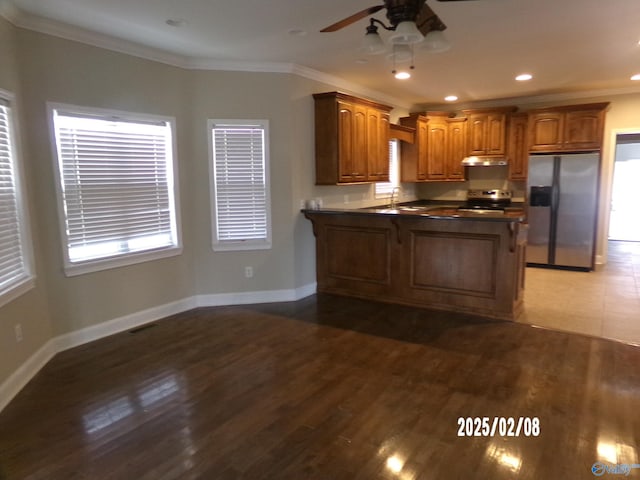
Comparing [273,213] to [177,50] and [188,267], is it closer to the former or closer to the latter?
[188,267]

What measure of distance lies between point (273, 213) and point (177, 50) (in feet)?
6.16

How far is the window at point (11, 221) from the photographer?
291cm

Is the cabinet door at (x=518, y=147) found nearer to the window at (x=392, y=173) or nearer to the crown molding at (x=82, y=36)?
the window at (x=392, y=173)

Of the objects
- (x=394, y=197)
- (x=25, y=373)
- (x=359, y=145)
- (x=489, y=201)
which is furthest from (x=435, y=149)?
(x=25, y=373)

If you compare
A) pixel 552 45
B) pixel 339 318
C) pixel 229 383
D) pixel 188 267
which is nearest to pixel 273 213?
pixel 188 267

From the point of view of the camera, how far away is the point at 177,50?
13.1ft

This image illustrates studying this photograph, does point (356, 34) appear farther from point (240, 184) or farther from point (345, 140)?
point (240, 184)

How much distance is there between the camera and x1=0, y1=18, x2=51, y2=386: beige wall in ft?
9.22

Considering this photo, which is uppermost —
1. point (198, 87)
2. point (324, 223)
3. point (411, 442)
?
point (198, 87)

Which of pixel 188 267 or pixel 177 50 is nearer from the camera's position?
pixel 177 50

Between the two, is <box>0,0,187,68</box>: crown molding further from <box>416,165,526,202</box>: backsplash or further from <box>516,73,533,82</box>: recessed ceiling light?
<box>416,165,526,202</box>: backsplash

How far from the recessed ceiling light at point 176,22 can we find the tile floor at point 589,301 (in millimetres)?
4017

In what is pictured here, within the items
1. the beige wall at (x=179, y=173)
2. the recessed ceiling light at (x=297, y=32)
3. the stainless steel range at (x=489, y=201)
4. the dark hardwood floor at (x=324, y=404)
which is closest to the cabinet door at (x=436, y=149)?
the stainless steel range at (x=489, y=201)

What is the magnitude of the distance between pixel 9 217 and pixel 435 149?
241 inches
